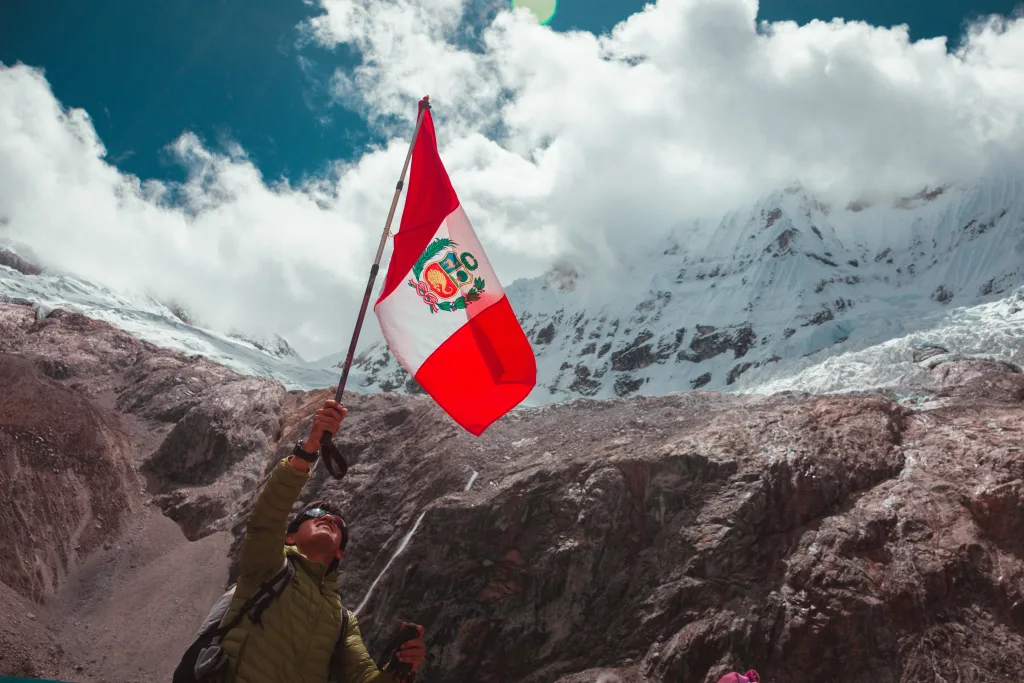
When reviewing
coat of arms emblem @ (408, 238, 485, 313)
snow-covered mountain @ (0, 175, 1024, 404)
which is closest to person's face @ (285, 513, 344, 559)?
coat of arms emblem @ (408, 238, 485, 313)

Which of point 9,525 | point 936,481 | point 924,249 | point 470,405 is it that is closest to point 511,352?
point 470,405

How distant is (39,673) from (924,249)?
137 metres

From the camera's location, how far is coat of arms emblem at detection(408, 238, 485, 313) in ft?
26.5

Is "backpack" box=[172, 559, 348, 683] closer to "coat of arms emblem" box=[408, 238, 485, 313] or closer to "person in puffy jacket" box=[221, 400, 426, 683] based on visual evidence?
"person in puffy jacket" box=[221, 400, 426, 683]

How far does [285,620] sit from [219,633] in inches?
14.5

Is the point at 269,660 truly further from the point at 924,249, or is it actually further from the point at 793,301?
the point at 924,249

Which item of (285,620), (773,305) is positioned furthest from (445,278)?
(773,305)

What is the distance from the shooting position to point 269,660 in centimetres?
404

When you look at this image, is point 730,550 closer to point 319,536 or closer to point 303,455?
point 319,536

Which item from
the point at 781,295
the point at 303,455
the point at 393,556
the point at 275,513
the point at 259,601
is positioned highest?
the point at 781,295

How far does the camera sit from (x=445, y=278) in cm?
811

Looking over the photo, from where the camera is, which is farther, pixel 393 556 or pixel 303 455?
pixel 393 556

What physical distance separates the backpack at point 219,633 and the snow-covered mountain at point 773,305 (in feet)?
169

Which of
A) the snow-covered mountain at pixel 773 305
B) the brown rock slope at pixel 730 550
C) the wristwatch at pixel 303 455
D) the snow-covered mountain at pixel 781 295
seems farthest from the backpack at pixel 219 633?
the snow-covered mountain at pixel 781 295
